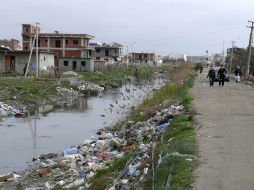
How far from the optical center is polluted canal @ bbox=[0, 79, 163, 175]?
1565 centimetres

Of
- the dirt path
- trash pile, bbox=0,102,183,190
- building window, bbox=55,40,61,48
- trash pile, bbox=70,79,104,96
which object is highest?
building window, bbox=55,40,61,48

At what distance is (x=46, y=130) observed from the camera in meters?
21.4

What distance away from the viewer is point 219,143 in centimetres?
1111

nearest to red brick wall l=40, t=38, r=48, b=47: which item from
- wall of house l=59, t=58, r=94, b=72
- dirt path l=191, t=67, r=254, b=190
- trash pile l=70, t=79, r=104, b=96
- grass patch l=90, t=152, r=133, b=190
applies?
wall of house l=59, t=58, r=94, b=72

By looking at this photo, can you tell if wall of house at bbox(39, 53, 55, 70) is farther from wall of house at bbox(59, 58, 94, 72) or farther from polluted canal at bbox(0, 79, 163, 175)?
polluted canal at bbox(0, 79, 163, 175)

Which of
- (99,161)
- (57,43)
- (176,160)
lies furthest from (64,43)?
(176,160)

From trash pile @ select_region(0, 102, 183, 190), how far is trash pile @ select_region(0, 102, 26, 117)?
9.72 m

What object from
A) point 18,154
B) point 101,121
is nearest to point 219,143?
point 18,154

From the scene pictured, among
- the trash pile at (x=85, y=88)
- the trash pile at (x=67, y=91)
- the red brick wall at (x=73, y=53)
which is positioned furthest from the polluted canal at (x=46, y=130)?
the red brick wall at (x=73, y=53)

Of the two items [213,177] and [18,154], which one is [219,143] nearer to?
[213,177]

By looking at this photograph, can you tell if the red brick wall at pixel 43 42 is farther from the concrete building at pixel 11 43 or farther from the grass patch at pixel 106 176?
the grass patch at pixel 106 176

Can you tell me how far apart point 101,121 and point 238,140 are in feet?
45.2

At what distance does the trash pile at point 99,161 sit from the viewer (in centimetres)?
941

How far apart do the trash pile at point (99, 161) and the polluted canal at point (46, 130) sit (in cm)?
97
